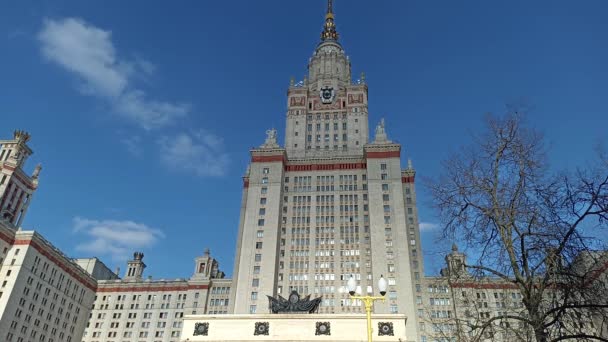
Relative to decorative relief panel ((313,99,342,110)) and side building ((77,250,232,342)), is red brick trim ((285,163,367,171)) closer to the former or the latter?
decorative relief panel ((313,99,342,110))

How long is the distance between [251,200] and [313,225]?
42.0ft

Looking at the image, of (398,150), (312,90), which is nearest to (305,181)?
(398,150)

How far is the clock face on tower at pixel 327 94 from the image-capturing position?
100500 mm

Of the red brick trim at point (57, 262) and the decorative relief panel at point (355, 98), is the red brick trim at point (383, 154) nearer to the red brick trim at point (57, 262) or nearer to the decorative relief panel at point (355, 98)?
the decorative relief panel at point (355, 98)

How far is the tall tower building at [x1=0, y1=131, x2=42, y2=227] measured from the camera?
84562 millimetres

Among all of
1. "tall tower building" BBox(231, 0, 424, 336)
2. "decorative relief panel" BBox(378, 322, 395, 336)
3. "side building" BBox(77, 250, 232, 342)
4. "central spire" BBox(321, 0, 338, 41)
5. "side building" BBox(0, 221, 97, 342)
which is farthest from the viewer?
"central spire" BBox(321, 0, 338, 41)

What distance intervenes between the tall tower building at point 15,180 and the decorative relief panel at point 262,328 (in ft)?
207

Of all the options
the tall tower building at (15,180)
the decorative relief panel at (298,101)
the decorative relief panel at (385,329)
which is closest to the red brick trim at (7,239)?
the tall tower building at (15,180)

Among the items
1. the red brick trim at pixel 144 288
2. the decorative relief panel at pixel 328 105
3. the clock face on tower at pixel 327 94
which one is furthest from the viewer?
the clock face on tower at pixel 327 94

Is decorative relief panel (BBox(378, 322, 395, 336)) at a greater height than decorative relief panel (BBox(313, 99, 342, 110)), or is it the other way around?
decorative relief panel (BBox(313, 99, 342, 110))

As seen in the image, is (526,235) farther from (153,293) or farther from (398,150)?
(153,293)

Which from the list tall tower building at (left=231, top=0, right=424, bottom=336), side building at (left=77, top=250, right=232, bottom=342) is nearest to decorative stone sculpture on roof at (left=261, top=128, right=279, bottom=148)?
tall tower building at (left=231, top=0, right=424, bottom=336)

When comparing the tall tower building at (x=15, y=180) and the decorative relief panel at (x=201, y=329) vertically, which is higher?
the tall tower building at (x=15, y=180)

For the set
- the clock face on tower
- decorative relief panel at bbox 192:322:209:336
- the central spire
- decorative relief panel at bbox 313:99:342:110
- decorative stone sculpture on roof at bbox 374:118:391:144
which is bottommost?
decorative relief panel at bbox 192:322:209:336
